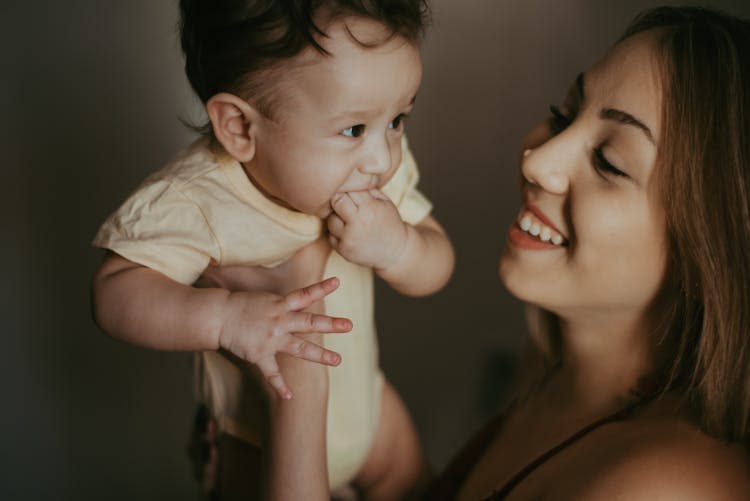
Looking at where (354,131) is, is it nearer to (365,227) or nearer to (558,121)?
(365,227)

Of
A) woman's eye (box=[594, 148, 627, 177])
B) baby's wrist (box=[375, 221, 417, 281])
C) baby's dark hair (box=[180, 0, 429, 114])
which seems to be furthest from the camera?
baby's wrist (box=[375, 221, 417, 281])

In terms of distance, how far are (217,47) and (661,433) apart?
29.7 inches

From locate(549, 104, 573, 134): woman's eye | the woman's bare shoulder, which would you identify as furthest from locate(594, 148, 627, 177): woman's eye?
the woman's bare shoulder

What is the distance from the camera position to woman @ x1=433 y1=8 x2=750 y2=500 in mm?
854

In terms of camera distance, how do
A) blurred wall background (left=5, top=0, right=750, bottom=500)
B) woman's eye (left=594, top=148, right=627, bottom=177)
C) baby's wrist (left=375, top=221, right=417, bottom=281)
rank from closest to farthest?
woman's eye (left=594, top=148, right=627, bottom=177) < baby's wrist (left=375, top=221, right=417, bottom=281) < blurred wall background (left=5, top=0, right=750, bottom=500)

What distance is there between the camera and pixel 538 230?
1.02 m

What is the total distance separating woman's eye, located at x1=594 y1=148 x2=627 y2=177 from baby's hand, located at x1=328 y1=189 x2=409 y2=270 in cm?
28

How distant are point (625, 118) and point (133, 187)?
41.7 inches

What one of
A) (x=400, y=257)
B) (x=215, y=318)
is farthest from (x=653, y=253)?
(x=215, y=318)

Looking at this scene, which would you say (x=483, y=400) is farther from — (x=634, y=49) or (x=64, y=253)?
(x=634, y=49)

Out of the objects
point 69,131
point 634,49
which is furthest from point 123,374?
point 634,49

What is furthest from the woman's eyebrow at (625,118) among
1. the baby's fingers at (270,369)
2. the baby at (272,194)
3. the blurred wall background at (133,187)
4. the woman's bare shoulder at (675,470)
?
the blurred wall background at (133,187)

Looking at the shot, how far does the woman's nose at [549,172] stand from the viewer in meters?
0.97

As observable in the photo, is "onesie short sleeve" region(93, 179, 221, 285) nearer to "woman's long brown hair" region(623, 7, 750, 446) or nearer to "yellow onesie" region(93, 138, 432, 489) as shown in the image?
"yellow onesie" region(93, 138, 432, 489)
